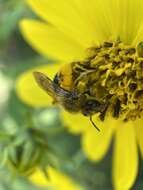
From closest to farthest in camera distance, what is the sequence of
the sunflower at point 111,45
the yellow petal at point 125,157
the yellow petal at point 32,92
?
the sunflower at point 111,45 → the yellow petal at point 125,157 → the yellow petal at point 32,92

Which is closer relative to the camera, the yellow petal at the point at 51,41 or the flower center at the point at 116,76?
the flower center at the point at 116,76

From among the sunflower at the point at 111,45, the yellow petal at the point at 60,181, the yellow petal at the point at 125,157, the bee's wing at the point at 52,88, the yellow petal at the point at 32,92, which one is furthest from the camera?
the yellow petal at the point at 60,181

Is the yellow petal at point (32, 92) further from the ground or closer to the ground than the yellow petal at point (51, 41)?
closer to the ground

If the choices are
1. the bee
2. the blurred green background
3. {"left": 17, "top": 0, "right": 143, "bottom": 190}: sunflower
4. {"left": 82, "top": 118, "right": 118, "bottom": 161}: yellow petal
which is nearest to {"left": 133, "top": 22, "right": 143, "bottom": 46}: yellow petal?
{"left": 17, "top": 0, "right": 143, "bottom": 190}: sunflower

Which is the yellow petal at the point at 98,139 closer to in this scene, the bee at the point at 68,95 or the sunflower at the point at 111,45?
the sunflower at the point at 111,45

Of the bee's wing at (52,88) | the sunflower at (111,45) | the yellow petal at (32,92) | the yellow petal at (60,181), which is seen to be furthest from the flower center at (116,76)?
the yellow petal at (60,181)

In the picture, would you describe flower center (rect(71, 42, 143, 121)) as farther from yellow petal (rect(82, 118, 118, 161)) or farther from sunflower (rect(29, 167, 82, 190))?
sunflower (rect(29, 167, 82, 190))

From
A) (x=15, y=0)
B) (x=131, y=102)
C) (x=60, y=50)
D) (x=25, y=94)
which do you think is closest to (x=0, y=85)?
(x=15, y=0)
